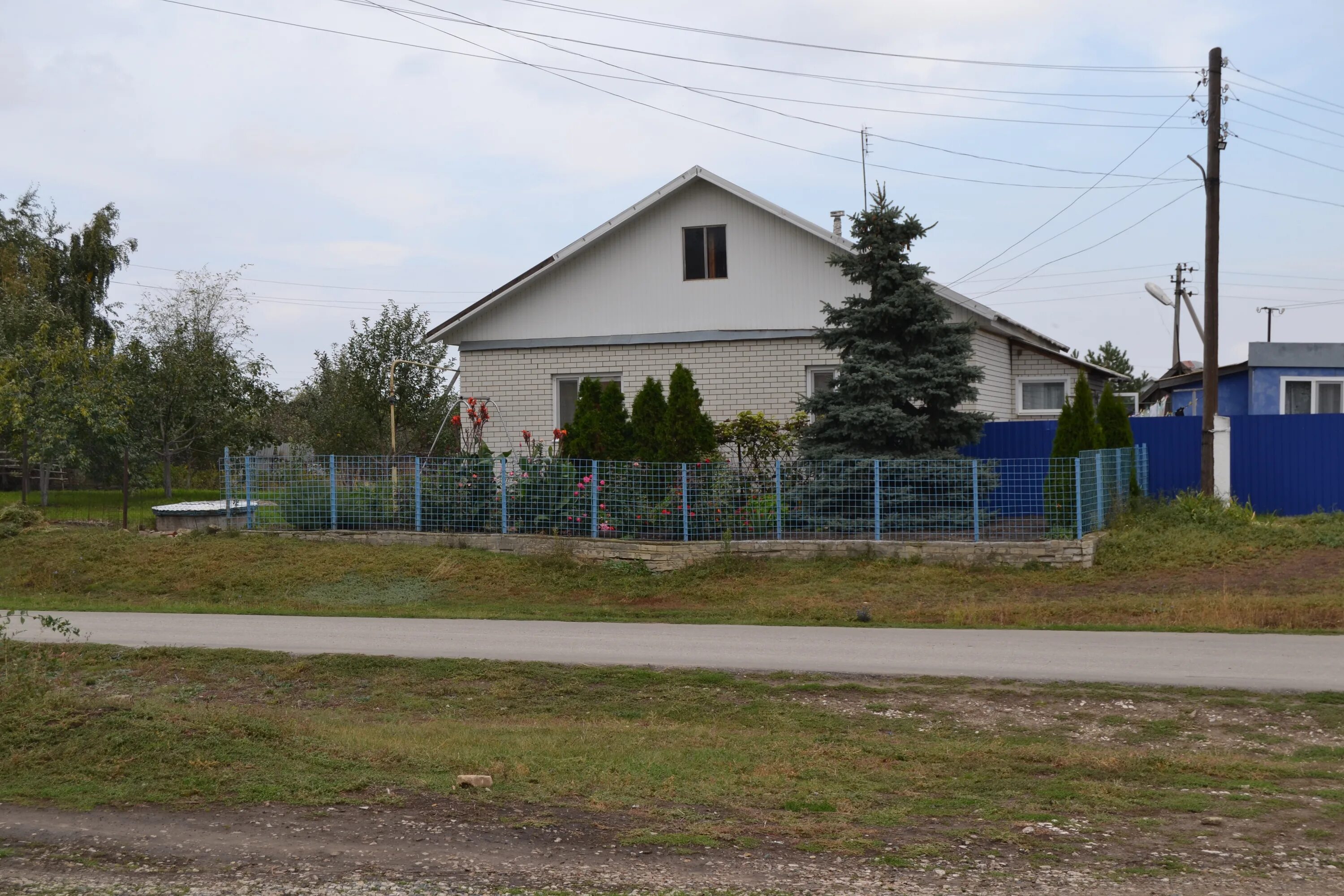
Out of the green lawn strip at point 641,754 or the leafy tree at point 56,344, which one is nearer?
the green lawn strip at point 641,754

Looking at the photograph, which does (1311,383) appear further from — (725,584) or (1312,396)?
(725,584)

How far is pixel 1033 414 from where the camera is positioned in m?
23.8

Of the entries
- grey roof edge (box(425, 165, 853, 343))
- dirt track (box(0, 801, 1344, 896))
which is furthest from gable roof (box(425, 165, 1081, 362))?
dirt track (box(0, 801, 1344, 896))

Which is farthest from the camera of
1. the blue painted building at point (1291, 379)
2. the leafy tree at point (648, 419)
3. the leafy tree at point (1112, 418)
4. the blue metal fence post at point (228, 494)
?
the blue painted building at point (1291, 379)

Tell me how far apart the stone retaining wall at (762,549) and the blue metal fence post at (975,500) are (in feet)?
0.61

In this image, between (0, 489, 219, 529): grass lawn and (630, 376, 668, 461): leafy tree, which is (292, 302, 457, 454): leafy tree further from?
(630, 376, 668, 461): leafy tree

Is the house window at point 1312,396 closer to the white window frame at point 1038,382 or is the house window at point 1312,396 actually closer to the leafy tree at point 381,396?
the white window frame at point 1038,382

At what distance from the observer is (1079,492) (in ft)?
52.5

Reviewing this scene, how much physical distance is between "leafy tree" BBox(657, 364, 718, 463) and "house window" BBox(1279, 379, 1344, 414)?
11.8 m

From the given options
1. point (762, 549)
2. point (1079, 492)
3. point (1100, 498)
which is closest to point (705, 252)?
point (762, 549)

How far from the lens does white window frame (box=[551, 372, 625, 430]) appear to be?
22078 millimetres

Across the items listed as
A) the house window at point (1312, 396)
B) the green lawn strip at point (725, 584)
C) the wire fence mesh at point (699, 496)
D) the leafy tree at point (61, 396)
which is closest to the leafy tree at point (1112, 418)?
the wire fence mesh at point (699, 496)

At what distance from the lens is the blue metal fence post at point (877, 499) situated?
16484 millimetres

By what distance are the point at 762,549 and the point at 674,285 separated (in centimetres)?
681
